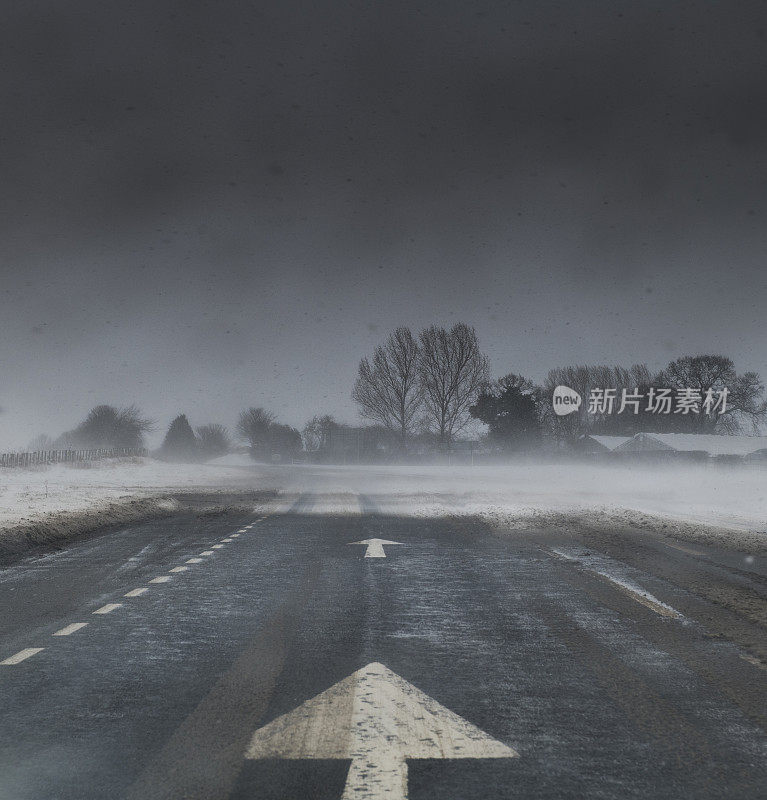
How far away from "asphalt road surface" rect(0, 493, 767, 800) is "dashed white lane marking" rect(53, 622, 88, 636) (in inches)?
1.9

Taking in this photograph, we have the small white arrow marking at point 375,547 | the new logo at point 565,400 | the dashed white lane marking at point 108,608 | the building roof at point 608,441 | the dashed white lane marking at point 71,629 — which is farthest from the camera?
the new logo at point 565,400

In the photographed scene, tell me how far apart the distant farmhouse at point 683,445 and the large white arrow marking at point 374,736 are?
80.9m

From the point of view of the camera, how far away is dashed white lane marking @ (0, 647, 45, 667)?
627 centimetres

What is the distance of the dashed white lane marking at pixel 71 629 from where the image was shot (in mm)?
7445

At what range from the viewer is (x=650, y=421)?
106m

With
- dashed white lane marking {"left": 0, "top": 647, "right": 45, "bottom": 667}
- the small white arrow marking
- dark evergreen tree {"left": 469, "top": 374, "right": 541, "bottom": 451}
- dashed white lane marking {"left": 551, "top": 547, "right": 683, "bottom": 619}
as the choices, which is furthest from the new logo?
dashed white lane marking {"left": 0, "top": 647, "right": 45, "bottom": 667}

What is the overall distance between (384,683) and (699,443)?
9536cm

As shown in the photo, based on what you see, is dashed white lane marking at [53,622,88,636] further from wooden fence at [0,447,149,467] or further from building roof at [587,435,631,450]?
building roof at [587,435,631,450]

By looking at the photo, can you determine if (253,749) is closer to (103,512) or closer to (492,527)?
(492,527)

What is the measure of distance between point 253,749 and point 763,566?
1004cm

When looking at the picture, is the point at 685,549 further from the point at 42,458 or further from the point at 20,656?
the point at 42,458

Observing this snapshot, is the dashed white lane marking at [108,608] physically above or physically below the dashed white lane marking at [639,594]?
below

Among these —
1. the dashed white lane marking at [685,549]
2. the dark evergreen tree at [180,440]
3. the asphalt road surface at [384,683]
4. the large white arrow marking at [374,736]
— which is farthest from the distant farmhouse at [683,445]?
the dark evergreen tree at [180,440]

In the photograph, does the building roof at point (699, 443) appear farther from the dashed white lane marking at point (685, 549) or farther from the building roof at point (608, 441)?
the dashed white lane marking at point (685, 549)
